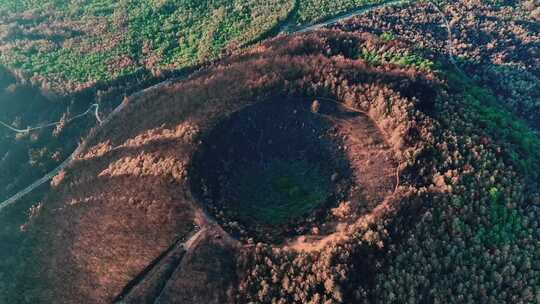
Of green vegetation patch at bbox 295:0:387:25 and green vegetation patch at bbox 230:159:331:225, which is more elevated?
green vegetation patch at bbox 295:0:387:25

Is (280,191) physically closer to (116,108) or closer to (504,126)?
(116,108)

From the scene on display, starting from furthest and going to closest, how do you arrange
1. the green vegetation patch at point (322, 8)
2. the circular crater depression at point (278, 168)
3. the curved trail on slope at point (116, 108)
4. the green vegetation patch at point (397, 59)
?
the green vegetation patch at point (322, 8), the green vegetation patch at point (397, 59), the curved trail on slope at point (116, 108), the circular crater depression at point (278, 168)

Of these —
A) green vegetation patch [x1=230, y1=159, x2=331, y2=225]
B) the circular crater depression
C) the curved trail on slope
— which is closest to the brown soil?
the circular crater depression

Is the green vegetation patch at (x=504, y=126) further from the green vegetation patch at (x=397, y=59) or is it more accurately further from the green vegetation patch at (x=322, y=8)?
the green vegetation patch at (x=322, y=8)

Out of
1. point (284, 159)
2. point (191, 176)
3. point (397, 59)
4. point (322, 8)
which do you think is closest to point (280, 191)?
point (284, 159)

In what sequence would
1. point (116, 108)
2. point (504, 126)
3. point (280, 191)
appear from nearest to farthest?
point (280, 191) < point (504, 126) < point (116, 108)

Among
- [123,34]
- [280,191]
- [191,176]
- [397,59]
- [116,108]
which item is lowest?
[280,191]

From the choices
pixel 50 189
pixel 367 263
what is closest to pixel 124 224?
pixel 50 189

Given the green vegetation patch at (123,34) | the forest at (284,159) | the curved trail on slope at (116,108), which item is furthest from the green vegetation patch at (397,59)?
the green vegetation patch at (123,34)

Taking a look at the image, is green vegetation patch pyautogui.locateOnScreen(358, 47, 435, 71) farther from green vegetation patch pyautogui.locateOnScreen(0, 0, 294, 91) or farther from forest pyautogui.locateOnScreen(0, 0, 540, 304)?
green vegetation patch pyautogui.locateOnScreen(0, 0, 294, 91)
